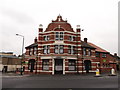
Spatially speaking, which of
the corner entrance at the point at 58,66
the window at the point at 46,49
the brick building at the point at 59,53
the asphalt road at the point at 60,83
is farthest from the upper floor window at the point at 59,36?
the asphalt road at the point at 60,83

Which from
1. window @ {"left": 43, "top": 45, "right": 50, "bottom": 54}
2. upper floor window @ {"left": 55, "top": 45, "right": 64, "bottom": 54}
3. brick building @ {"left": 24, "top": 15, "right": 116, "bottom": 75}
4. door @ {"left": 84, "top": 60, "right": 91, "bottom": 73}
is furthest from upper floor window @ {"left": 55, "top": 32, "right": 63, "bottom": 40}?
door @ {"left": 84, "top": 60, "right": 91, "bottom": 73}

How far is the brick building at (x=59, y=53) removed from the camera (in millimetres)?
31109

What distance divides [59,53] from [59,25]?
6.47 m

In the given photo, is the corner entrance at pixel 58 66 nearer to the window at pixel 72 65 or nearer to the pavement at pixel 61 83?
the window at pixel 72 65

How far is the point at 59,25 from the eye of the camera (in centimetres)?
3247

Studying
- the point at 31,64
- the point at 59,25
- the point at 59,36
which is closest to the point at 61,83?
the point at 59,36

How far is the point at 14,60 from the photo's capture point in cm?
6512

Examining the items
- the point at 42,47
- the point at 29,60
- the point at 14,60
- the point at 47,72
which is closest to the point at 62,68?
the point at 47,72

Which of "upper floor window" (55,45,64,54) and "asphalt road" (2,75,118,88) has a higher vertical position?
"upper floor window" (55,45,64,54)

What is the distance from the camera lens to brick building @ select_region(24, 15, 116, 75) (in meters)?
31.1

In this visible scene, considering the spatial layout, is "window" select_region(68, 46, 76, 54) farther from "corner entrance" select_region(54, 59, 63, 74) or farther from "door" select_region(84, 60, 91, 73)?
"door" select_region(84, 60, 91, 73)

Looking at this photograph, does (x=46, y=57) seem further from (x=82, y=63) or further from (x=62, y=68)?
(x=82, y=63)

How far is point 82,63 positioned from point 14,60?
41.7m

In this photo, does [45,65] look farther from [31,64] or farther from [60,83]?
[60,83]
